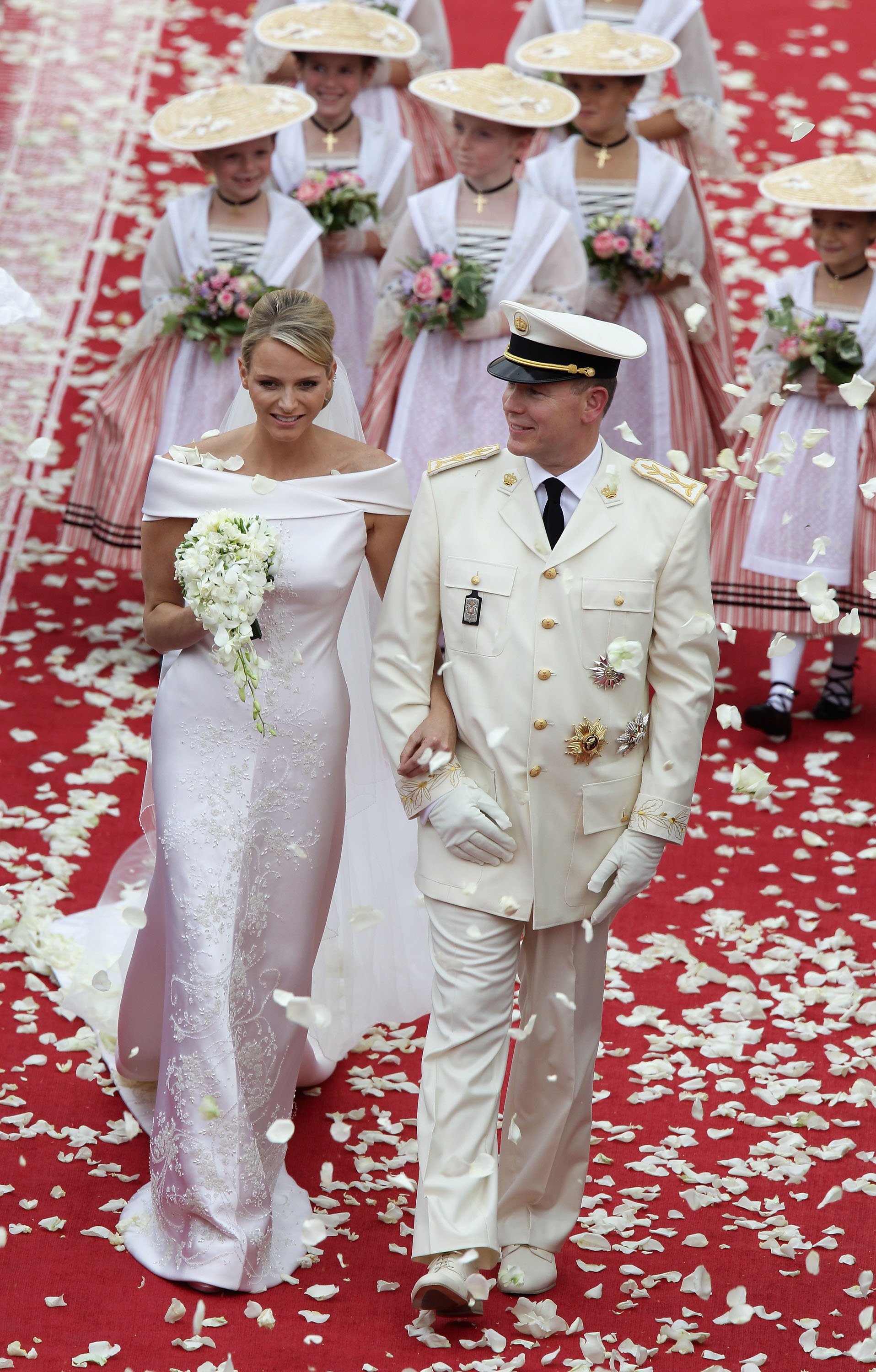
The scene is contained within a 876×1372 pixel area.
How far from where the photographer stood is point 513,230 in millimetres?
7016

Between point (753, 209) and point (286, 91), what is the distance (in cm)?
518

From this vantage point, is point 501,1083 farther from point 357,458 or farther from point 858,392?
point 858,392

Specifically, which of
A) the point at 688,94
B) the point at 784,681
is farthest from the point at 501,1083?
the point at 688,94

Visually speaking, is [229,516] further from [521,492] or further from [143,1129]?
[143,1129]

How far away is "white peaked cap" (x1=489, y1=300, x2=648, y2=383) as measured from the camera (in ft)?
12.1

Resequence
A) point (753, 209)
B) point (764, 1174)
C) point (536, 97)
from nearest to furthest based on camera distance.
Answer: point (764, 1174), point (536, 97), point (753, 209)

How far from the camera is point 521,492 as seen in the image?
3.82m

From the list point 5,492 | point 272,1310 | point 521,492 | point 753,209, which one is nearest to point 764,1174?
point 272,1310

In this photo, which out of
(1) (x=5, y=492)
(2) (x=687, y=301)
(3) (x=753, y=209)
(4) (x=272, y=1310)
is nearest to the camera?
(4) (x=272, y=1310)

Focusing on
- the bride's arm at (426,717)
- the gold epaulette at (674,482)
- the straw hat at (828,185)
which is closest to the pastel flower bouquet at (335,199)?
the straw hat at (828,185)

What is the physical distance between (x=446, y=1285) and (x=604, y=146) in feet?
16.9

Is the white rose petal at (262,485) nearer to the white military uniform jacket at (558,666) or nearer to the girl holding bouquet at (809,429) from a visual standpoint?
the white military uniform jacket at (558,666)

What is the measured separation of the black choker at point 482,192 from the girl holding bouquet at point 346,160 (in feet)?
2.73

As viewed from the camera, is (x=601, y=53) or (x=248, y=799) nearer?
(x=248, y=799)
